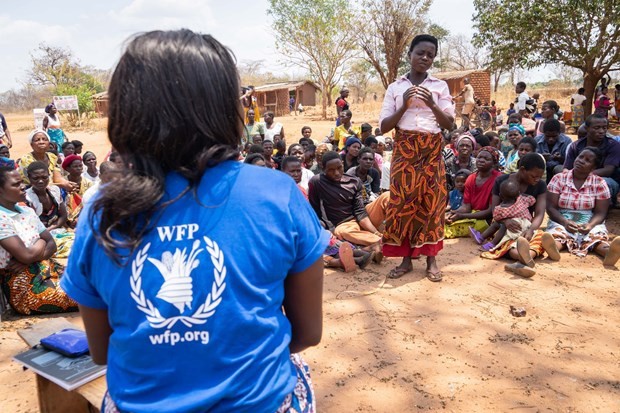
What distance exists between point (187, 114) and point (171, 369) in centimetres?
54

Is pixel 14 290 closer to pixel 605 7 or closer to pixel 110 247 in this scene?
pixel 110 247

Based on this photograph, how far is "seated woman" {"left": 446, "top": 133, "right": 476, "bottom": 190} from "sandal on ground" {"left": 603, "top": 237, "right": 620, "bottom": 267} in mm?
2186

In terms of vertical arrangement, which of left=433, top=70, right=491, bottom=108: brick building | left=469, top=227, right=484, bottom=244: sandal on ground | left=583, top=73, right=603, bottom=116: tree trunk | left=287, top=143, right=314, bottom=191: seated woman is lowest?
left=469, top=227, right=484, bottom=244: sandal on ground

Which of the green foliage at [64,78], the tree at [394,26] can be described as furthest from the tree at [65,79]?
the tree at [394,26]

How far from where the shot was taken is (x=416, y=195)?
385cm

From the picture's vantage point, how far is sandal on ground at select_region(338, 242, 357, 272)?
4.38 m

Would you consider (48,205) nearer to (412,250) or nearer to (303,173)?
(303,173)

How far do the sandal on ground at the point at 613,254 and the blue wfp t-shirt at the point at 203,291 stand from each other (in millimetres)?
4142

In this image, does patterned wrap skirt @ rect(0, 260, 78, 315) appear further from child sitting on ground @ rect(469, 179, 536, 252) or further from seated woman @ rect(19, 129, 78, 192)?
child sitting on ground @ rect(469, 179, 536, 252)

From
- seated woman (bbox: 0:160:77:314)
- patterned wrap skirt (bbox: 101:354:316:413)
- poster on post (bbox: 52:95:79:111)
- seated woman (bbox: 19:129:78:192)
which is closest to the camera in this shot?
patterned wrap skirt (bbox: 101:354:316:413)

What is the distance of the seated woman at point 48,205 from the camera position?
4.63 metres

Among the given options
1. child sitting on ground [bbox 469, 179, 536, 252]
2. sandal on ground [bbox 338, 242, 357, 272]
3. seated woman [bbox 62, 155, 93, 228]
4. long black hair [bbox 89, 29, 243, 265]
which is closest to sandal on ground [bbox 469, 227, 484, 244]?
child sitting on ground [bbox 469, 179, 536, 252]

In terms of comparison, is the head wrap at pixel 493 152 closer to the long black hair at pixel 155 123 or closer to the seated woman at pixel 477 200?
the seated woman at pixel 477 200

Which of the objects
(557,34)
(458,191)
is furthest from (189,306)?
(557,34)
